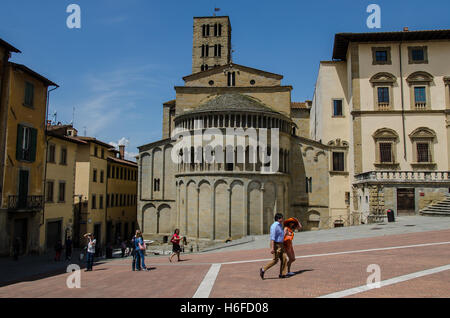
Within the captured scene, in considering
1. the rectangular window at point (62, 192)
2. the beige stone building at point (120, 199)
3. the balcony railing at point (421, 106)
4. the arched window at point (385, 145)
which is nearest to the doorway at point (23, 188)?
the rectangular window at point (62, 192)

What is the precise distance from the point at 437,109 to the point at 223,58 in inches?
1706

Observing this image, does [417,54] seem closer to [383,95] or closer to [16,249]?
[383,95]

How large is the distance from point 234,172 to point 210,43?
138 feet

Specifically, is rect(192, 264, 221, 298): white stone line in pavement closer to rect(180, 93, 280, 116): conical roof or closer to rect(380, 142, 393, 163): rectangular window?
rect(180, 93, 280, 116): conical roof

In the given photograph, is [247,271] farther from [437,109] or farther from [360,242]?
[437,109]

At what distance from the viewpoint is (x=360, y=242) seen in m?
18.5

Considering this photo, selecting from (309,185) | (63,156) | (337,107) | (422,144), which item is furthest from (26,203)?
(422,144)

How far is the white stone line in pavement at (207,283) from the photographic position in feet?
31.2

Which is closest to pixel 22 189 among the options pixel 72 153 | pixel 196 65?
pixel 72 153

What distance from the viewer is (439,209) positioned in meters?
27.1

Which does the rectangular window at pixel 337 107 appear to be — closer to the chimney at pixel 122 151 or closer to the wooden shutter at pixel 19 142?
the wooden shutter at pixel 19 142

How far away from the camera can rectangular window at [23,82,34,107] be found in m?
25.4

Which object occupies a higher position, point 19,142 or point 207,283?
point 19,142

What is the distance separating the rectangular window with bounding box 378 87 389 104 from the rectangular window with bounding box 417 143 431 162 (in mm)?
5518
